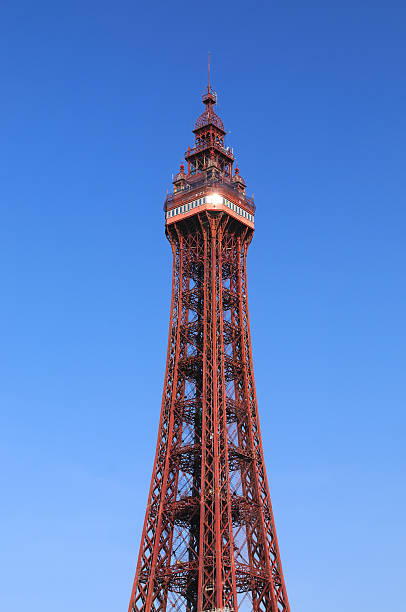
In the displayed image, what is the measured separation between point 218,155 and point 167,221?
41.6 ft

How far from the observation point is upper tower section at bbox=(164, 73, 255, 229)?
336ft

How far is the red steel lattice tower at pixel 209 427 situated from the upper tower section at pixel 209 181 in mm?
A: 170

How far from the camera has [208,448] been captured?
3612 inches

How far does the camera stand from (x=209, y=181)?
103125 millimetres

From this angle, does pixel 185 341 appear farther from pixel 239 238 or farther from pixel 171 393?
pixel 239 238

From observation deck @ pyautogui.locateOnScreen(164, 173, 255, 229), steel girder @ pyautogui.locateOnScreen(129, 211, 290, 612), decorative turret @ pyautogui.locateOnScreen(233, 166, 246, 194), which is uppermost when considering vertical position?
decorative turret @ pyautogui.locateOnScreen(233, 166, 246, 194)

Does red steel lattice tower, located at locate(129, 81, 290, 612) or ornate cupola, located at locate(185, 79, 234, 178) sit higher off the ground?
ornate cupola, located at locate(185, 79, 234, 178)

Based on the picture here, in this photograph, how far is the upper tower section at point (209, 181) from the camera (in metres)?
103

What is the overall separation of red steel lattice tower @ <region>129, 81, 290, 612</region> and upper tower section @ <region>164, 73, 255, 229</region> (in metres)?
0.17

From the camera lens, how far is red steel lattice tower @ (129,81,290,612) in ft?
289

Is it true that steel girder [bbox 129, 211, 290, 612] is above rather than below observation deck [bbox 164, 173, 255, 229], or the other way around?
below

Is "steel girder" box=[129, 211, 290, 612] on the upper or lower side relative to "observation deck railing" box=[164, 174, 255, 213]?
lower

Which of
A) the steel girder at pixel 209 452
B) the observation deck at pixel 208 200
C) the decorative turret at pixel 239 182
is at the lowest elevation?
the steel girder at pixel 209 452

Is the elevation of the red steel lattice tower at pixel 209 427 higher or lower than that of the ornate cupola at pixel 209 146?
lower
